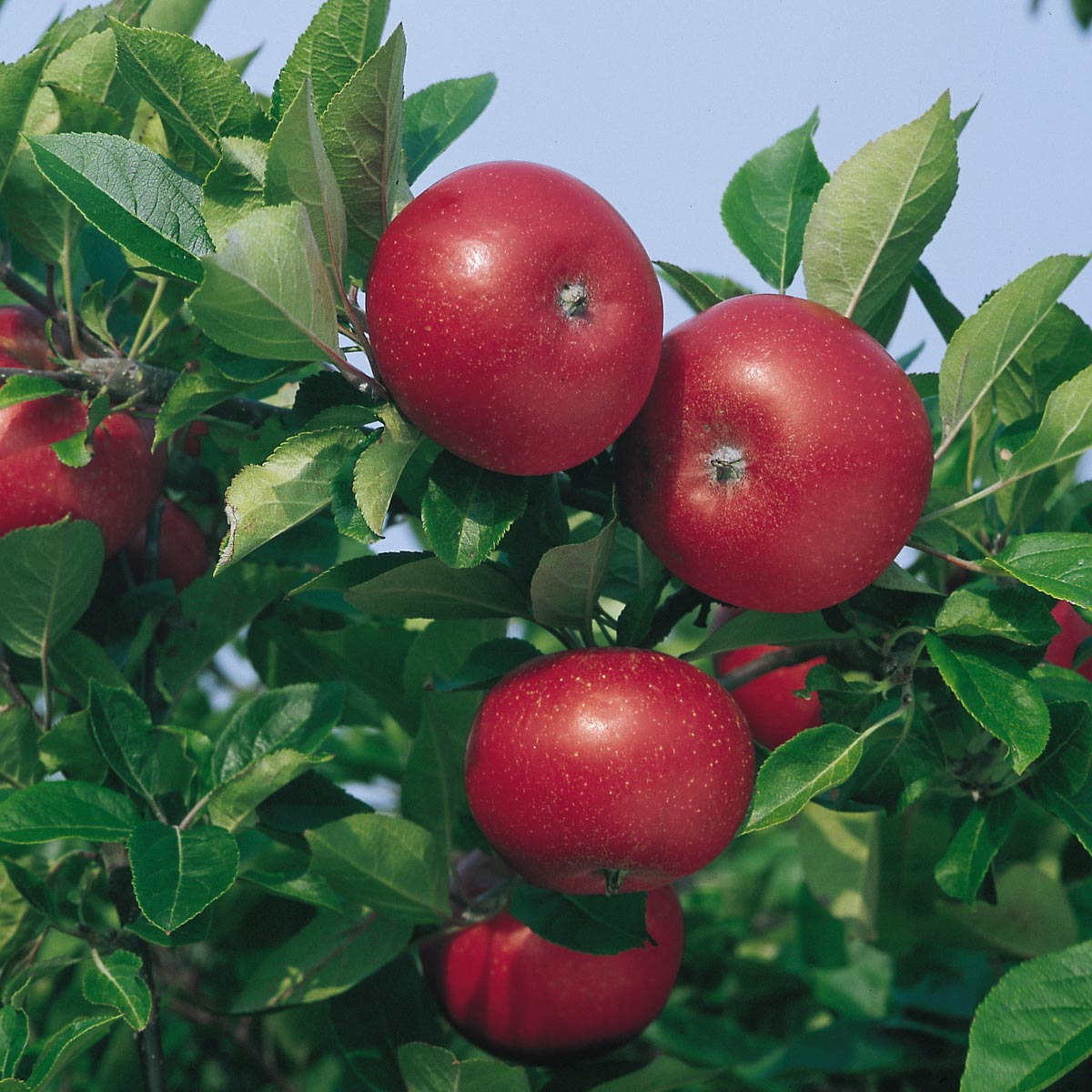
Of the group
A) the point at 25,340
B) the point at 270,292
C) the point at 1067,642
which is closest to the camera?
the point at 270,292

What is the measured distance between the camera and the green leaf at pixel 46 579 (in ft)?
3.12

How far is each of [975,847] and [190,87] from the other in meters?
0.78

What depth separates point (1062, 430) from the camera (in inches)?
33.3

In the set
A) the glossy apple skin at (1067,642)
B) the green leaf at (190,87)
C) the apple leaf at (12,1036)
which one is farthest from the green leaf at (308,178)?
the glossy apple skin at (1067,642)

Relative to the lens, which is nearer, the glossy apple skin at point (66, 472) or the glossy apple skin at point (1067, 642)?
the glossy apple skin at point (66, 472)

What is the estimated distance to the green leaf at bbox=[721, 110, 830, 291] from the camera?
38.8 inches

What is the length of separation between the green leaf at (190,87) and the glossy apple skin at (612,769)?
0.44m

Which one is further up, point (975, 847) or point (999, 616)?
point (999, 616)

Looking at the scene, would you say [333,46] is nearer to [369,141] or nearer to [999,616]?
[369,141]

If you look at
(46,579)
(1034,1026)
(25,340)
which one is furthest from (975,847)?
(25,340)

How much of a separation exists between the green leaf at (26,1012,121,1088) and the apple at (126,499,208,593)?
1.58ft

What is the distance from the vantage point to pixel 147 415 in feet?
3.50

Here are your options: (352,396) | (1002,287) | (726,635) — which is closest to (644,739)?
(726,635)

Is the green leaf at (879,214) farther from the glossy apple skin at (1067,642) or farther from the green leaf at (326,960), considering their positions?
the green leaf at (326,960)
